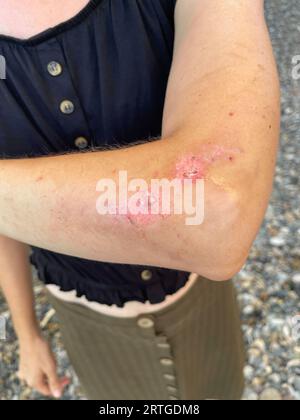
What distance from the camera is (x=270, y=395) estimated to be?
50.9 inches

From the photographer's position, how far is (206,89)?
1.22 feet

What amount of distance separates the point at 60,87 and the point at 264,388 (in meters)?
1.12

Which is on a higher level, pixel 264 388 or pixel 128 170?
pixel 128 170

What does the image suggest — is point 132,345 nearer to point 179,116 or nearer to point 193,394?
point 193,394

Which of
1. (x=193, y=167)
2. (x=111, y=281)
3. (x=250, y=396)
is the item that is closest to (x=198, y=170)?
(x=193, y=167)

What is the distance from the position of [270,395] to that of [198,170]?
1141mm

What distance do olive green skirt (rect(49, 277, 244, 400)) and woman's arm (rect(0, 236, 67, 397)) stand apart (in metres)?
0.05

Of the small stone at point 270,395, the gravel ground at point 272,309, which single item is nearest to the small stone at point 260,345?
the gravel ground at point 272,309

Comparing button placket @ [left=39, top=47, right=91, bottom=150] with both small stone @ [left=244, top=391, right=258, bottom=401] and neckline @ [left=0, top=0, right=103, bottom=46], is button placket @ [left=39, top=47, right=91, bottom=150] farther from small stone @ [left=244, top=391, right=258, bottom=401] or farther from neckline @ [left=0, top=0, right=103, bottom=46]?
small stone @ [left=244, top=391, right=258, bottom=401]

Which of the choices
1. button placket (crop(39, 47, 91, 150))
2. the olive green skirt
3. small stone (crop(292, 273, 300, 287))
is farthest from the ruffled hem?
small stone (crop(292, 273, 300, 287))

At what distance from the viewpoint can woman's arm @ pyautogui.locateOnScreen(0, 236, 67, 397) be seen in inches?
29.4

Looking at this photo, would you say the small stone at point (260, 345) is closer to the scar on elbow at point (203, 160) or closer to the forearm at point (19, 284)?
the forearm at point (19, 284)

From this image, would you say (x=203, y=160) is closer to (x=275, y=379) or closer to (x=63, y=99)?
(x=63, y=99)

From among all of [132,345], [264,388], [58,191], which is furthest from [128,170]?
[264,388]
